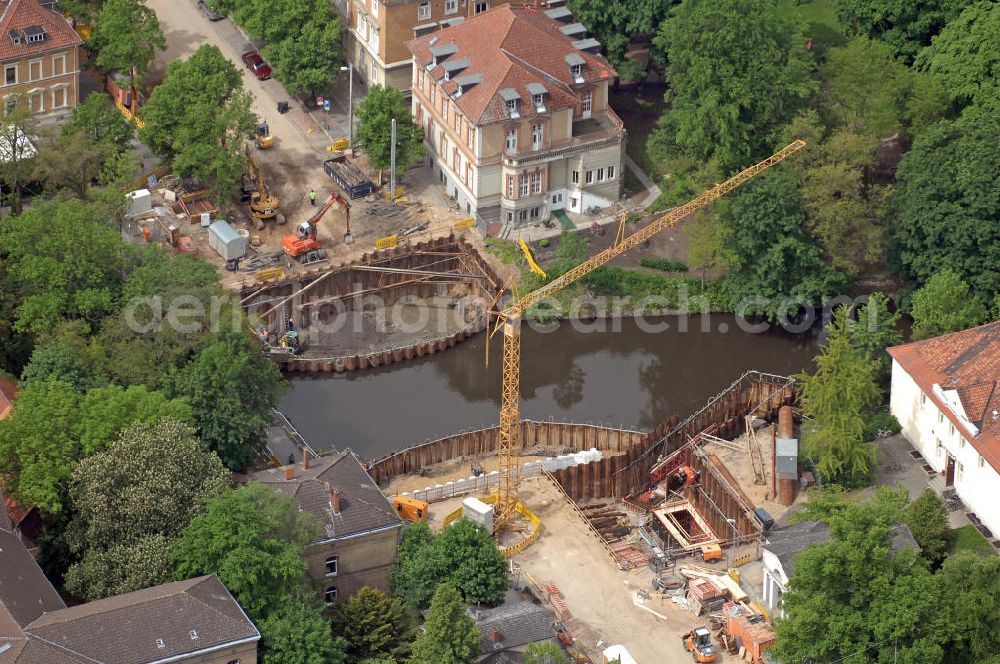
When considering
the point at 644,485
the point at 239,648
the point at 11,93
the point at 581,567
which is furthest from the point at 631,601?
the point at 11,93

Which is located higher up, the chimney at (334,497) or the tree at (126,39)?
the tree at (126,39)

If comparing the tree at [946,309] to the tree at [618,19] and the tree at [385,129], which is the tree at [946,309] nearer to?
the tree at [618,19]

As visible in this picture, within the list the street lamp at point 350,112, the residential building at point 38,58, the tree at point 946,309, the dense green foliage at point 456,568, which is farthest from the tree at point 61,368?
the tree at point 946,309

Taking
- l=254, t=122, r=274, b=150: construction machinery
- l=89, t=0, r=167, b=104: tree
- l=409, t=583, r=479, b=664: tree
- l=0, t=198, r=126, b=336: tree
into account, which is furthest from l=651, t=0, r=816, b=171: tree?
l=409, t=583, r=479, b=664: tree

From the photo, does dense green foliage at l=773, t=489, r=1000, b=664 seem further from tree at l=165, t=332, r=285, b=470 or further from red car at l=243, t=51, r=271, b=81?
red car at l=243, t=51, r=271, b=81

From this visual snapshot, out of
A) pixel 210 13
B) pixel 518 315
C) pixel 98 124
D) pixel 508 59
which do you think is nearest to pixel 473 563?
pixel 518 315

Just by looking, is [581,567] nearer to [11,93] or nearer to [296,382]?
[296,382]
